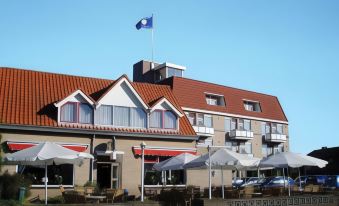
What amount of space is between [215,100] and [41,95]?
102 ft

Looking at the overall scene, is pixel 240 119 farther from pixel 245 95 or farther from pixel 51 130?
pixel 51 130

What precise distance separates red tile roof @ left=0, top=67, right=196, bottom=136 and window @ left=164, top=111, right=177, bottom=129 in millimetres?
480

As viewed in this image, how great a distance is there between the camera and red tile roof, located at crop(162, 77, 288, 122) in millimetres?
51900

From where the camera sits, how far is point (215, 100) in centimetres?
5731

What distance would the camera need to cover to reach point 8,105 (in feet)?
91.7

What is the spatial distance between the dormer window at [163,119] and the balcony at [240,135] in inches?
1043

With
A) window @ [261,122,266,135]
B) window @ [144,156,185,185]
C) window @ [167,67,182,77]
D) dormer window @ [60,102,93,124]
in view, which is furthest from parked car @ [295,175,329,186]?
window @ [167,67,182,77]

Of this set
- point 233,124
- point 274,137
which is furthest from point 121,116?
point 274,137

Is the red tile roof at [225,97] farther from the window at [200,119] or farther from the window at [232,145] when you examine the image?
the window at [232,145]

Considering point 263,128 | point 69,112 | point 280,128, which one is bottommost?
point 69,112

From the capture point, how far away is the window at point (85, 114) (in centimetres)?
2930

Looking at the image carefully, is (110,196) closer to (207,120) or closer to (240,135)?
(207,120)

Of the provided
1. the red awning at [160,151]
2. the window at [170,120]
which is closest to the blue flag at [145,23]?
the window at [170,120]

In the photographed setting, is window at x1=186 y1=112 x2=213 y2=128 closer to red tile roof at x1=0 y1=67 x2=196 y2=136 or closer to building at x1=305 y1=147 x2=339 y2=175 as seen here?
red tile roof at x1=0 y1=67 x2=196 y2=136
